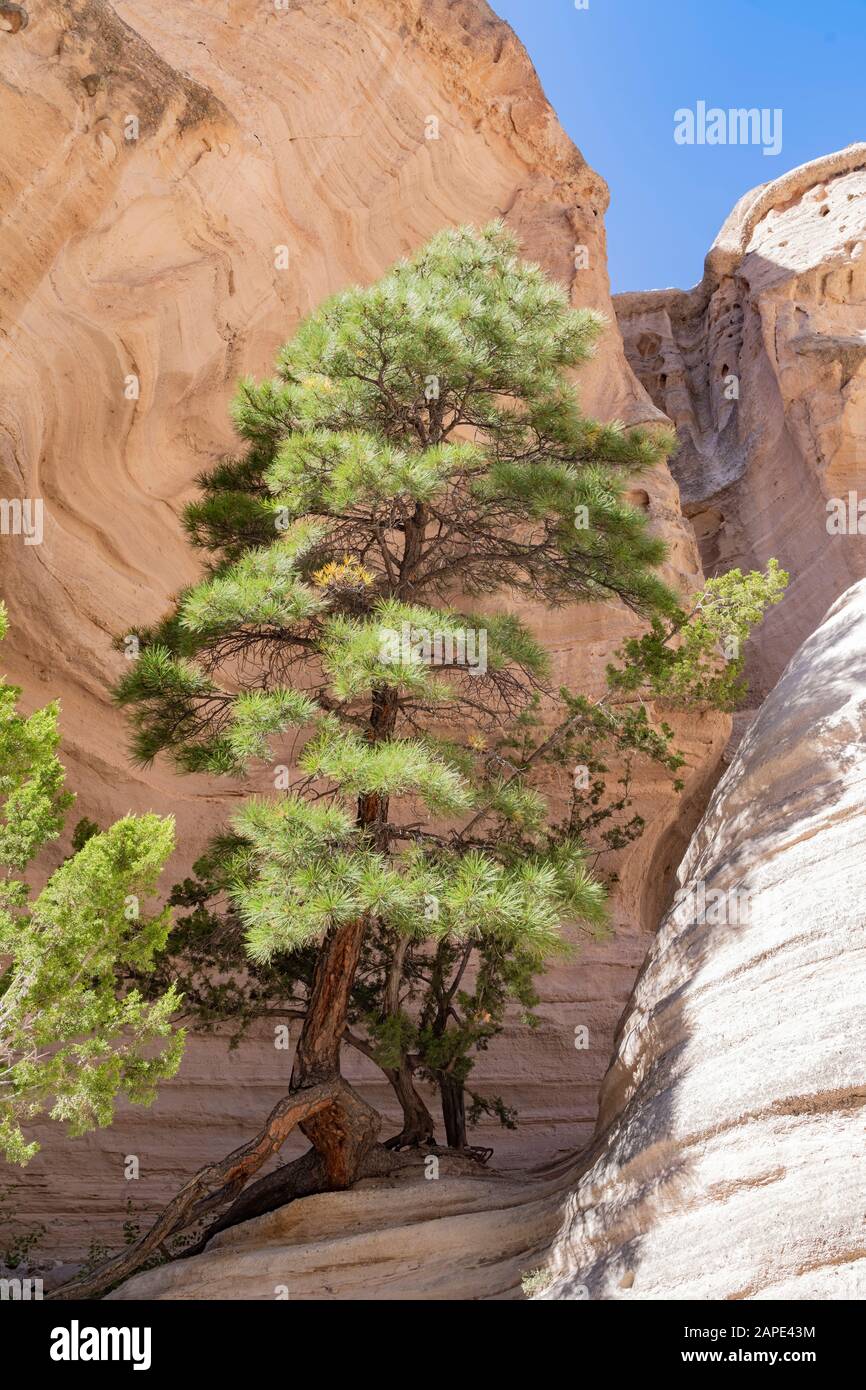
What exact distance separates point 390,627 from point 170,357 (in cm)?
786

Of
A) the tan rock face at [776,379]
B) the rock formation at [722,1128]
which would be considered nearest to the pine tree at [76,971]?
the rock formation at [722,1128]

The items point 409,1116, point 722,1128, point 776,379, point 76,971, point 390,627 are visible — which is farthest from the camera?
point 776,379

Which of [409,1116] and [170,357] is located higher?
[170,357]

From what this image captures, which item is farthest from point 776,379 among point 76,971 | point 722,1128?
point 76,971

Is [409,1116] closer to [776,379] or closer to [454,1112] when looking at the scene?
[454,1112]

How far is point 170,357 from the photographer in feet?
40.3

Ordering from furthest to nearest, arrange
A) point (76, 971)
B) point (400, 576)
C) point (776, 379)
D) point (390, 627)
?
point (776, 379) < point (400, 576) < point (390, 627) < point (76, 971)

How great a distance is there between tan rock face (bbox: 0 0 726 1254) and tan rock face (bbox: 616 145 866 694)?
3664mm

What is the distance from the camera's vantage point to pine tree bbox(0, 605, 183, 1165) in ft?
18.1

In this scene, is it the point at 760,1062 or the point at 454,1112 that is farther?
the point at 454,1112

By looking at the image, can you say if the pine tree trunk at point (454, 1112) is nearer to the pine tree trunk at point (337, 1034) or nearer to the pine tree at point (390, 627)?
the pine tree at point (390, 627)

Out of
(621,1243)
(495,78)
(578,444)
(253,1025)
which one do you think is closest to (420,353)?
(578,444)

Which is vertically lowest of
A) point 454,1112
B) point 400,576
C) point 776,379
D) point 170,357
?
point 454,1112

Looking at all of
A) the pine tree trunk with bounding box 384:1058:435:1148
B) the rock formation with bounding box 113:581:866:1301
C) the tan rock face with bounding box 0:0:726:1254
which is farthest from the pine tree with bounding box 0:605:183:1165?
the tan rock face with bounding box 0:0:726:1254
